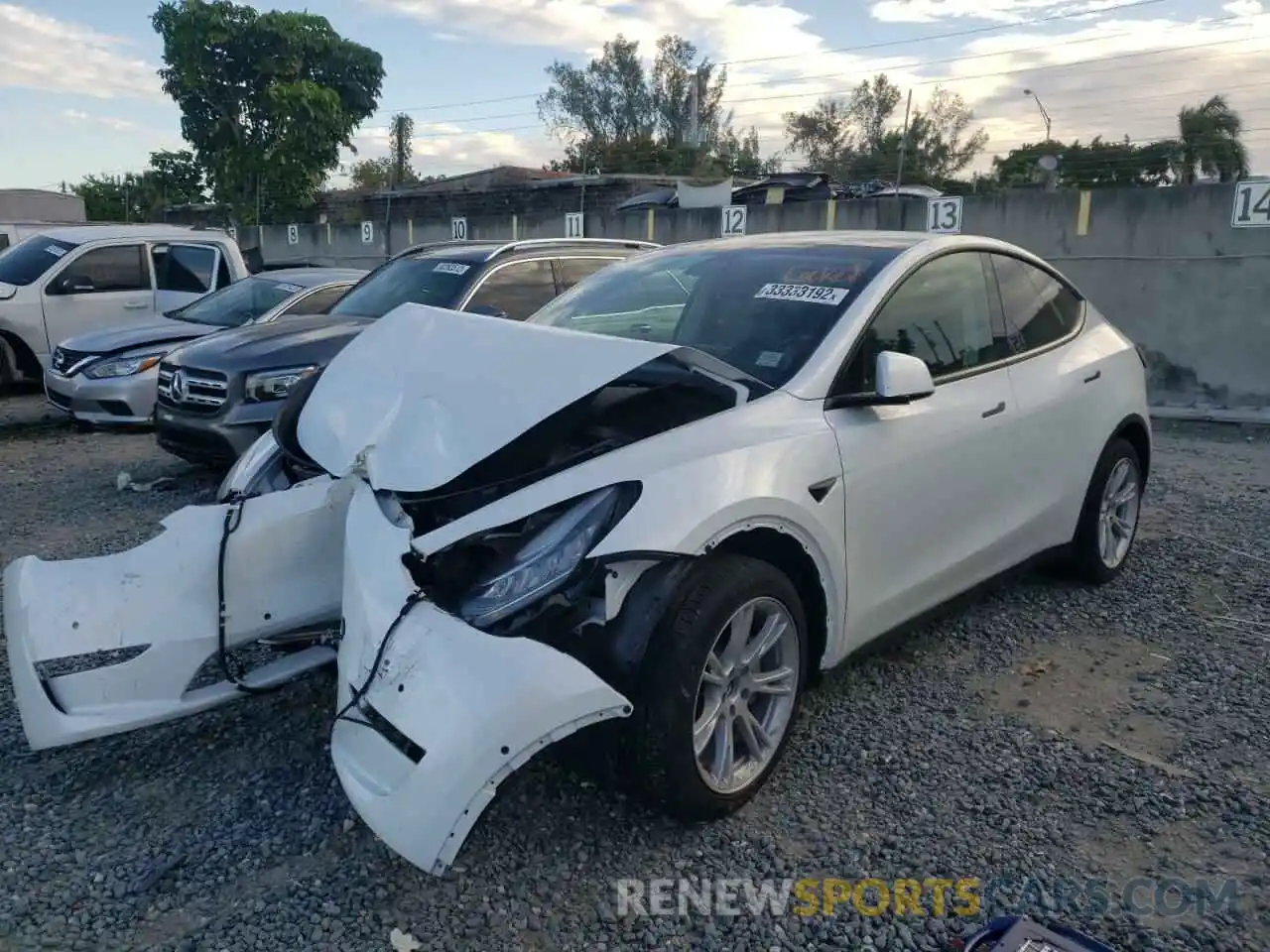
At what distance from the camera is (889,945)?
2549 mm

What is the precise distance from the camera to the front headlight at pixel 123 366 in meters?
8.54

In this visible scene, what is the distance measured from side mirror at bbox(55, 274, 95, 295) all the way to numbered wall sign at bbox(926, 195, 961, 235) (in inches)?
366

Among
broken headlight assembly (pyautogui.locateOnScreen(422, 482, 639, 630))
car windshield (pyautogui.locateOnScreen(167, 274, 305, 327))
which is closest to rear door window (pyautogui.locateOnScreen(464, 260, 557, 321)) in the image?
car windshield (pyautogui.locateOnScreen(167, 274, 305, 327))

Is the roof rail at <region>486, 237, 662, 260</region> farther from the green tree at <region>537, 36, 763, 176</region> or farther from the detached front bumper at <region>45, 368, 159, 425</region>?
the green tree at <region>537, 36, 763, 176</region>

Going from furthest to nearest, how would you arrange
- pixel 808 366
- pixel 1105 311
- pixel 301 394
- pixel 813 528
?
1. pixel 1105 311
2. pixel 301 394
3. pixel 808 366
4. pixel 813 528

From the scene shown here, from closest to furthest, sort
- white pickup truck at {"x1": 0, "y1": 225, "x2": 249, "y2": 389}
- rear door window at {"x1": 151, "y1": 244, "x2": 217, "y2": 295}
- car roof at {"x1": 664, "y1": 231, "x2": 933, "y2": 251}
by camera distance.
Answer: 1. car roof at {"x1": 664, "y1": 231, "x2": 933, "y2": 251}
2. white pickup truck at {"x1": 0, "y1": 225, "x2": 249, "y2": 389}
3. rear door window at {"x1": 151, "y1": 244, "x2": 217, "y2": 295}

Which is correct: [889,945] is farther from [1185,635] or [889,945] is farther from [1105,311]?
[1105,311]

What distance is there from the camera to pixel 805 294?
3771 mm

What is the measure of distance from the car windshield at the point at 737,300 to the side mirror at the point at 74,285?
819cm

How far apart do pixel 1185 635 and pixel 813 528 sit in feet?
7.64

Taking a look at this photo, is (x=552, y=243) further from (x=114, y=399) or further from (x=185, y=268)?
(x=185, y=268)

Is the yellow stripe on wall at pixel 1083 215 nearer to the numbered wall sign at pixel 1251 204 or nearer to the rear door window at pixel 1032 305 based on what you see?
the numbered wall sign at pixel 1251 204

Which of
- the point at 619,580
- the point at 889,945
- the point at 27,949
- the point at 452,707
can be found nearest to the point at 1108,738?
the point at 889,945

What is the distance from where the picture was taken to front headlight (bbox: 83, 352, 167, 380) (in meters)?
8.54
